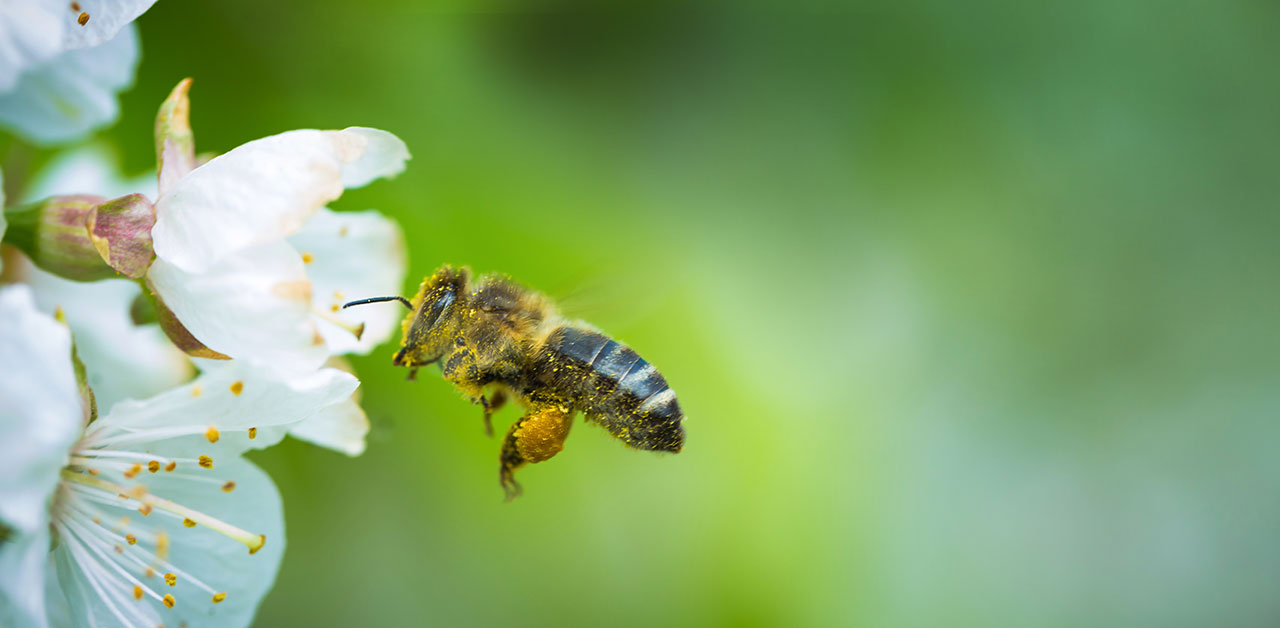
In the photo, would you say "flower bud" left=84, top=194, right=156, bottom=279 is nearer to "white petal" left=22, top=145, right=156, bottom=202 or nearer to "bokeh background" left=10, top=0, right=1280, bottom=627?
"white petal" left=22, top=145, right=156, bottom=202

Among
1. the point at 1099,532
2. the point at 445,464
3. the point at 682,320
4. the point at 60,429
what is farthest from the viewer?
the point at 1099,532

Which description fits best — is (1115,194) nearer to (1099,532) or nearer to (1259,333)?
(1259,333)

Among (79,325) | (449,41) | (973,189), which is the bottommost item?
(79,325)

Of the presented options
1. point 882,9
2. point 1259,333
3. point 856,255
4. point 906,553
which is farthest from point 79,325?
point 1259,333

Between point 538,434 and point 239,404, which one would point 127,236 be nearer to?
point 239,404

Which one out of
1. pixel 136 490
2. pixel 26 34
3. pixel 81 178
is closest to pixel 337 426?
pixel 136 490

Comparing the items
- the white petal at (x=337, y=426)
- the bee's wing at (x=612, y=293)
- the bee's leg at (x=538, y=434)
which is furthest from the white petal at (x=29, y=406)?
the bee's wing at (x=612, y=293)
